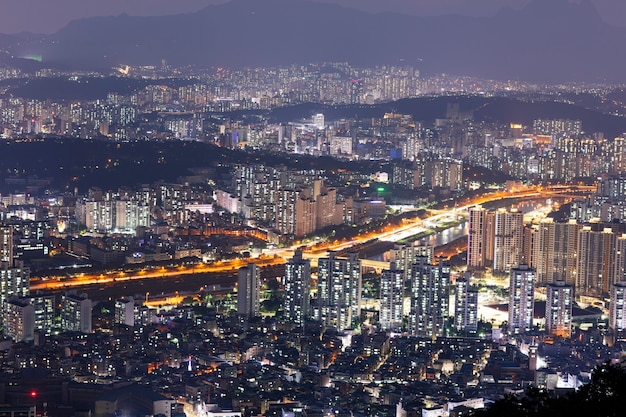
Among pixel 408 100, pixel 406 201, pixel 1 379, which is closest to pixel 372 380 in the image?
pixel 1 379

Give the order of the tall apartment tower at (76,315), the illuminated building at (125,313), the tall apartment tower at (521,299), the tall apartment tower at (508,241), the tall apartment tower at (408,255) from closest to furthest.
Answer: the tall apartment tower at (76,315) → the illuminated building at (125,313) → the tall apartment tower at (521,299) → the tall apartment tower at (408,255) → the tall apartment tower at (508,241)

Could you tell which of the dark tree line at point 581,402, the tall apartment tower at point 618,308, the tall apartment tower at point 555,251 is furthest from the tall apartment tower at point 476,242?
the dark tree line at point 581,402

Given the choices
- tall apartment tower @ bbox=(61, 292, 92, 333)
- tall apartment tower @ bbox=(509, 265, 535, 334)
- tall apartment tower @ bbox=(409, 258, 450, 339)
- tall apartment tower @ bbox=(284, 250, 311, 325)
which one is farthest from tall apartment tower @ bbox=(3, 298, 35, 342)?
tall apartment tower @ bbox=(509, 265, 535, 334)

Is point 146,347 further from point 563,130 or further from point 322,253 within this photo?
point 563,130

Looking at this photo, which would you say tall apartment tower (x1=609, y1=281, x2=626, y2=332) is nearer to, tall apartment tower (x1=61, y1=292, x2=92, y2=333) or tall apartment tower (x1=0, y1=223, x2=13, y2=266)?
tall apartment tower (x1=61, y1=292, x2=92, y2=333)

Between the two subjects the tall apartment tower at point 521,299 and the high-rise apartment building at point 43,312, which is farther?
the tall apartment tower at point 521,299

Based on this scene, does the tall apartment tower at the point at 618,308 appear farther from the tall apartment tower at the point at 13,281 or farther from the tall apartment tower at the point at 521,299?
the tall apartment tower at the point at 13,281
